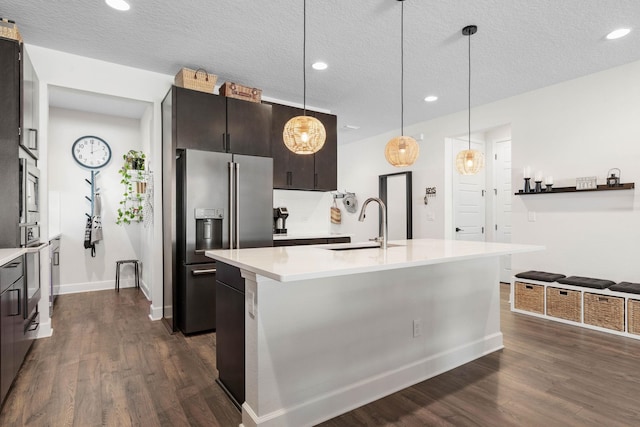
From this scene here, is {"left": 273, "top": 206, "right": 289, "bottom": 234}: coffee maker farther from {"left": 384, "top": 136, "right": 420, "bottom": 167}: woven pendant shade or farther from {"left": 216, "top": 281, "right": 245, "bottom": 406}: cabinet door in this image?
{"left": 216, "top": 281, "right": 245, "bottom": 406}: cabinet door

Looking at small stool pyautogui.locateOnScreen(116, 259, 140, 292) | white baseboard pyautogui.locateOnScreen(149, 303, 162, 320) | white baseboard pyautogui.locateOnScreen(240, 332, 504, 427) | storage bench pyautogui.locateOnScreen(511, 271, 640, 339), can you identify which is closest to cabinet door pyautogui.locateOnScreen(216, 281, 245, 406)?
white baseboard pyautogui.locateOnScreen(240, 332, 504, 427)

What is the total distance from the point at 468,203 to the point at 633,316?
114 inches

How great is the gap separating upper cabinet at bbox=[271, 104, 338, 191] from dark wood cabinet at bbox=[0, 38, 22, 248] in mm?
2432

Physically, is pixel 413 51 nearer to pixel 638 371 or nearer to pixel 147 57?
pixel 147 57

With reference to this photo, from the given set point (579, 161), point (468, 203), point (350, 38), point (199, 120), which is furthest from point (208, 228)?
point (468, 203)

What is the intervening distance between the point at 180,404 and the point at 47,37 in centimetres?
318

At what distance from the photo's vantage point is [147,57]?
11.1 feet

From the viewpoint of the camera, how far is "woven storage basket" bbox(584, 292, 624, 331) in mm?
3275

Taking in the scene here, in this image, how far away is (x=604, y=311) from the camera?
3.37 metres

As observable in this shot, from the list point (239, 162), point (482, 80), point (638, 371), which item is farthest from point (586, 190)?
point (239, 162)

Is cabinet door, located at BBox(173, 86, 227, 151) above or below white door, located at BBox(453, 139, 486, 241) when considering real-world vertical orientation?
above

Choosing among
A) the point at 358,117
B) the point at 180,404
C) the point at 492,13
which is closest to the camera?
the point at 180,404

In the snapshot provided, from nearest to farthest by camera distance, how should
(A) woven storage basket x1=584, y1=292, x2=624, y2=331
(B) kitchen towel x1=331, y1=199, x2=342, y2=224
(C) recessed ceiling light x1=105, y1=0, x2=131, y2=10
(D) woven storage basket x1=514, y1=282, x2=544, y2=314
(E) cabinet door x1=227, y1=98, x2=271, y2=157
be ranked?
1. (C) recessed ceiling light x1=105, y1=0, x2=131, y2=10
2. (A) woven storage basket x1=584, y1=292, x2=624, y2=331
3. (E) cabinet door x1=227, y1=98, x2=271, y2=157
4. (D) woven storage basket x1=514, y1=282, x2=544, y2=314
5. (B) kitchen towel x1=331, y1=199, x2=342, y2=224

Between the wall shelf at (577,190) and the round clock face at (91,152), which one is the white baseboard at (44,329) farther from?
the wall shelf at (577,190)
